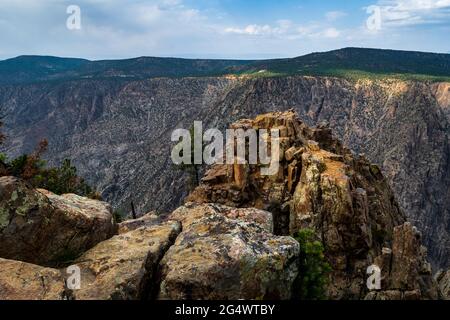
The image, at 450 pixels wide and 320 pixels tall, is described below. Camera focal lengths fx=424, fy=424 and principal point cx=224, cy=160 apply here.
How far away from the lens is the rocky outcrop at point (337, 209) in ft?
118

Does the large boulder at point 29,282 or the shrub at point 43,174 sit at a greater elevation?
the large boulder at point 29,282

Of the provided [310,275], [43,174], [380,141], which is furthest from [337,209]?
[380,141]

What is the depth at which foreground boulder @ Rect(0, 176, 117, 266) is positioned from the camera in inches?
670

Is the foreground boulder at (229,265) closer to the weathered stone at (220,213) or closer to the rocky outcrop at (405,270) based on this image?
the weathered stone at (220,213)

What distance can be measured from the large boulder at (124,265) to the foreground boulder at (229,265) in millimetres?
590

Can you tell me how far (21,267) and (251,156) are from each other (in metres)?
41.3

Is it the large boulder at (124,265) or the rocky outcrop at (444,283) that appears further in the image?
the rocky outcrop at (444,283)

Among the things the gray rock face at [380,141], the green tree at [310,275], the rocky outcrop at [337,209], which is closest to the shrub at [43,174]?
the rocky outcrop at [337,209]

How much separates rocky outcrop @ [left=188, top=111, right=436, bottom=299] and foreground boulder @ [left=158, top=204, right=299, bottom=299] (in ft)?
63.7

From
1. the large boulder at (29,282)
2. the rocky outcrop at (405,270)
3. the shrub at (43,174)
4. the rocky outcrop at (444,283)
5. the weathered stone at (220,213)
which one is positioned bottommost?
the rocky outcrop at (444,283)

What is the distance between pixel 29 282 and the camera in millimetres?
15266

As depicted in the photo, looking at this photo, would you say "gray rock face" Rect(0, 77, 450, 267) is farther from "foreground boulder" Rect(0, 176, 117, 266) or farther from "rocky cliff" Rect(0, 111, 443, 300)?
"foreground boulder" Rect(0, 176, 117, 266)
